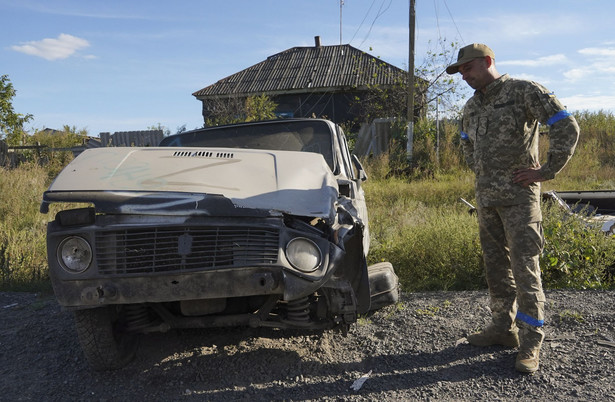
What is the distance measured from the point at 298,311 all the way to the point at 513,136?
1751mm

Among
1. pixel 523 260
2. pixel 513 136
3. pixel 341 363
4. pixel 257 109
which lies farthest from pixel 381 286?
pixel 257 109

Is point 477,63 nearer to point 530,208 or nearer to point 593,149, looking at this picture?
point 530,208

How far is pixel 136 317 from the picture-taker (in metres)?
3.10

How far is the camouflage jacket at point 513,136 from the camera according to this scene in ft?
9.58

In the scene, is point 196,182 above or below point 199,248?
above

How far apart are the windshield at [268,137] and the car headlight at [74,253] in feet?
6.18

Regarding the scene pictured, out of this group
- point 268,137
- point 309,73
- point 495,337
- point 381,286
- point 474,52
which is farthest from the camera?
point 309,73

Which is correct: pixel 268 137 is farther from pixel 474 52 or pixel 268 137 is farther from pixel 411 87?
pixel 411 87

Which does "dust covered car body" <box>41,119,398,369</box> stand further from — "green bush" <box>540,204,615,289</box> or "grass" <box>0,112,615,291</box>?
"green bush" <box>540,204,615,289</box>

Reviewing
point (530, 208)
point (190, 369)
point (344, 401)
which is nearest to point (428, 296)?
point (530, 208)

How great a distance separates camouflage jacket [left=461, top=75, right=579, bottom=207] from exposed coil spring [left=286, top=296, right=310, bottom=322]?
1365mm

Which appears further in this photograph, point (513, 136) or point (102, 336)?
point (513, 136)

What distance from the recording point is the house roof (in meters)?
18.8

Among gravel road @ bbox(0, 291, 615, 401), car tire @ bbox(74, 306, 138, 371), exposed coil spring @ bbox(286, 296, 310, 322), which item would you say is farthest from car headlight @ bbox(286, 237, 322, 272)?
car tire @ bbox(74, 306, 138, 371)
